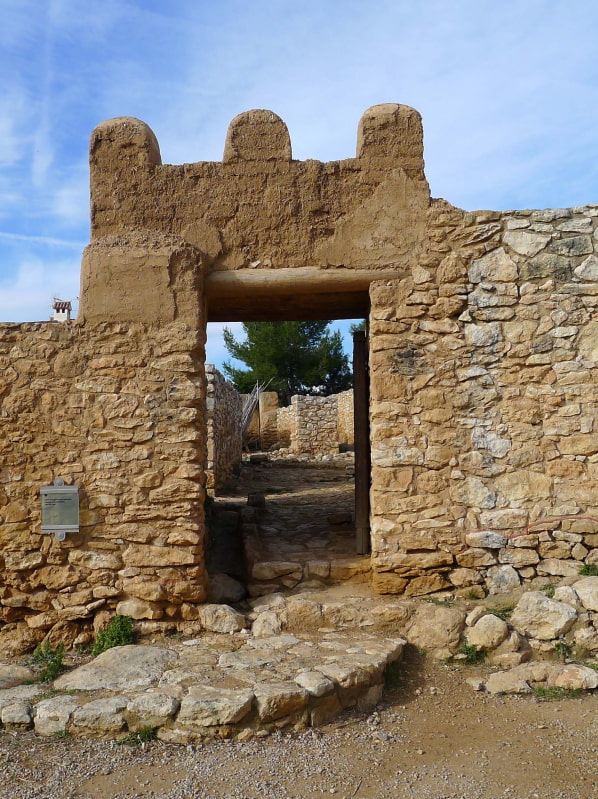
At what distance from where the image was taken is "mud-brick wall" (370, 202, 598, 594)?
16.0 ft

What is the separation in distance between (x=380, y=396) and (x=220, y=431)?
5.92m

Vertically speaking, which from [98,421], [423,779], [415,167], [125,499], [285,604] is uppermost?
[415,167]

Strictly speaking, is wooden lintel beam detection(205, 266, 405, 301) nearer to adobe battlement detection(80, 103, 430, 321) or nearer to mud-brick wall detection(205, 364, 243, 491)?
adobe battlement detection(80, 103, 430, 321)

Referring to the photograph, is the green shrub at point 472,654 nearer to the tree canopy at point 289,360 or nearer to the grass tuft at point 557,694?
the grass tuft at point 557,694

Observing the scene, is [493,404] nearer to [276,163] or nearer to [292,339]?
[276,163]

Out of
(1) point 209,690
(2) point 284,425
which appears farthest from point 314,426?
(1) point 209,690

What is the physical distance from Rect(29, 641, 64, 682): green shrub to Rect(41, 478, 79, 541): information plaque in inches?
30.2

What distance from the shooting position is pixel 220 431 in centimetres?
1056

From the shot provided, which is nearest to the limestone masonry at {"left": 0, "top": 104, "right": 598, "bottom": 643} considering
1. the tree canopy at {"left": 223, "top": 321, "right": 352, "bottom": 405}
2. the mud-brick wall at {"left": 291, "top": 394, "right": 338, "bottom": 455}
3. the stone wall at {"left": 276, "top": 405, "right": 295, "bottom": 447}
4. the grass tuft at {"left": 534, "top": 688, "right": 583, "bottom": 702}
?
the grass tuft at {"left": 534, "top": 688, "right": 583, "bottom": 702}

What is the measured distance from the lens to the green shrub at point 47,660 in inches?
162

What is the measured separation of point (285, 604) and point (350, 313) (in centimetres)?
281

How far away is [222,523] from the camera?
21.2 feet

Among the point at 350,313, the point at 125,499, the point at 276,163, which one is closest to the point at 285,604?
the point at 125,499

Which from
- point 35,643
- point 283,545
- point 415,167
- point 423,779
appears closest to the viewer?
point 423,779
